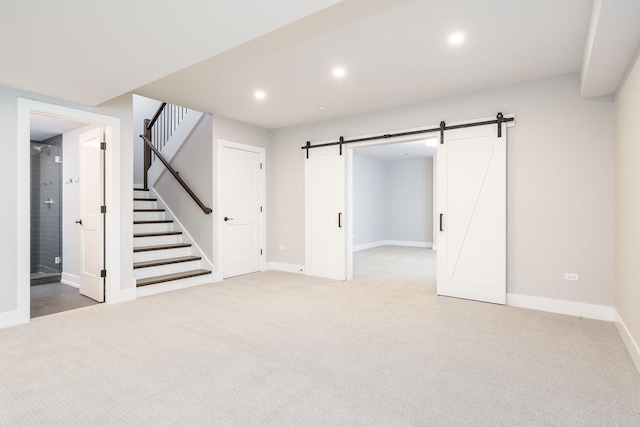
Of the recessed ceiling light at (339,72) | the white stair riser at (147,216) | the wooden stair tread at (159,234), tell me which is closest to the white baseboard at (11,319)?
the wooden stair tread at (159,234)

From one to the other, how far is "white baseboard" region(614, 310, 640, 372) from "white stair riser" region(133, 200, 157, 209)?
6520mm

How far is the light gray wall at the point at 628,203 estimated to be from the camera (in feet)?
8.27

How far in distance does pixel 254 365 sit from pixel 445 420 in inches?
51.1

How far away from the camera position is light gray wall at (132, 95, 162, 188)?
7.18 m

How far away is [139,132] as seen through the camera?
7348mm

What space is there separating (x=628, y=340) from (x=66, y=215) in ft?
22.4

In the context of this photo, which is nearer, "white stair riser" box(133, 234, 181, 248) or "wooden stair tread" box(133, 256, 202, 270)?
"wooden stair tread" box(133, 256, 202, 270)

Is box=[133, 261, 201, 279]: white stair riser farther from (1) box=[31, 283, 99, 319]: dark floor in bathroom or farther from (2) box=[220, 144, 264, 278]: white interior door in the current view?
(1) box=[31, 283, 99, 319]: dark floor in bathroom

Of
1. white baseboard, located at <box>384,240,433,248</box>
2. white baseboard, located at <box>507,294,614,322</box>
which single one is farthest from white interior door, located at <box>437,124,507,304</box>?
white baseboard, located at <box>384,240,433,248</box>

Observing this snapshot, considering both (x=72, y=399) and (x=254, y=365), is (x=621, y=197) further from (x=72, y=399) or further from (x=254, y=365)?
(x=72, y=399)

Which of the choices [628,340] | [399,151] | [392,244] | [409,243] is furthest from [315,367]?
[392,244]

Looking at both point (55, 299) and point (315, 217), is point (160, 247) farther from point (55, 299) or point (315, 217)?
point (315, 217)

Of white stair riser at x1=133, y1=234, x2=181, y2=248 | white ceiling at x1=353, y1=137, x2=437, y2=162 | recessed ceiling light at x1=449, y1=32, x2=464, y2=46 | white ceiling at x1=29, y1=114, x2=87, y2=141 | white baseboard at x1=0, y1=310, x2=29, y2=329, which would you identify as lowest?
white baseboard at x1=0, y1=310, x2=29, y2=329

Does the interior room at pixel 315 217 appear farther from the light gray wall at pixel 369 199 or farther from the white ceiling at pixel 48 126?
the light gray wall at pixel 369 199
